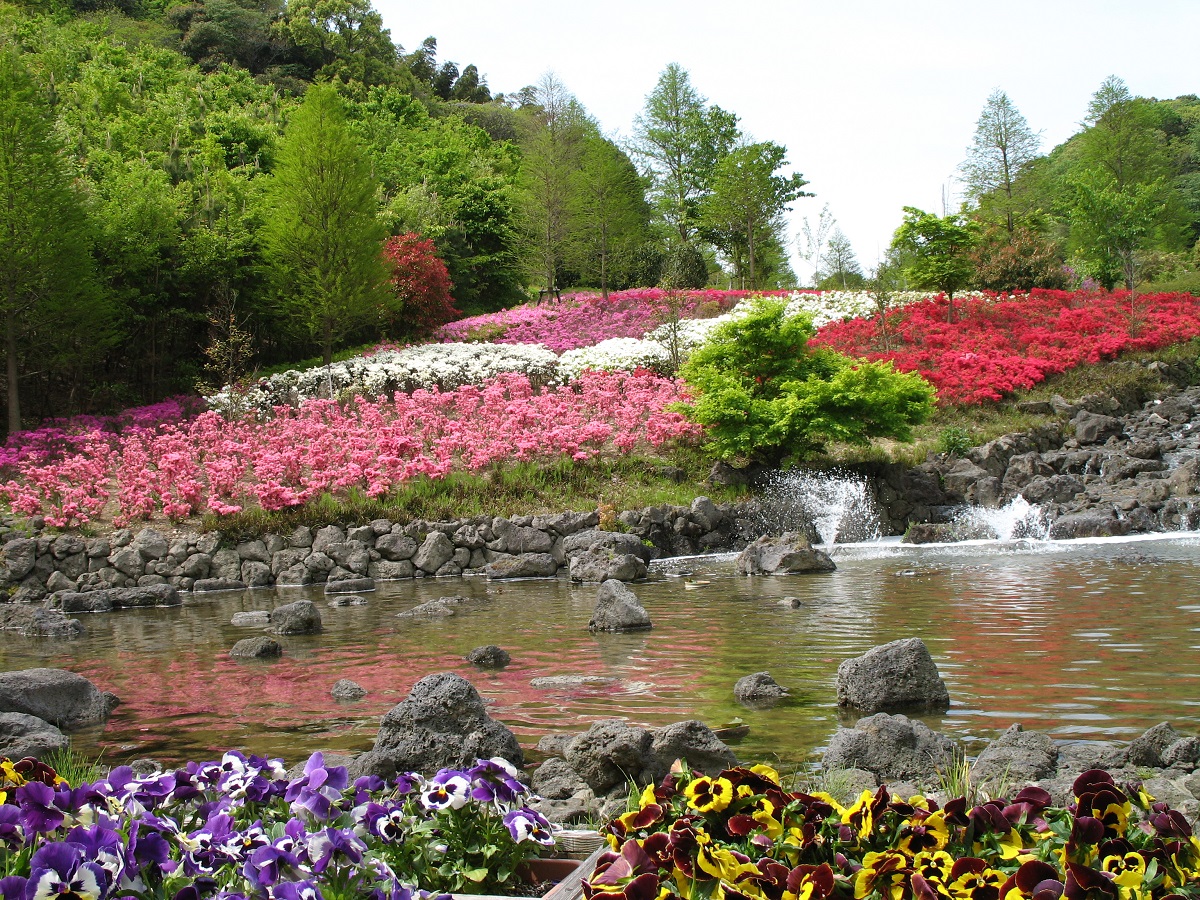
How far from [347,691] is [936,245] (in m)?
23.8

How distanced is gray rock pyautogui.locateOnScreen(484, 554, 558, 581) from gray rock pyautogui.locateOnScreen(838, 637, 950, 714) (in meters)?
8.79

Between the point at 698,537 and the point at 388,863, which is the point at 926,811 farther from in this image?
the point at 698,537

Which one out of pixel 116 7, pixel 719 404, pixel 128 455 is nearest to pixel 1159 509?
pixel 719 404

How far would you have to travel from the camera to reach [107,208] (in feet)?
77.6

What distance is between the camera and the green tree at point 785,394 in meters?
16.4

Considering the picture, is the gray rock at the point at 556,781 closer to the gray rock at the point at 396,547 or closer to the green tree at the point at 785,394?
the gray rock at the point at 396,547

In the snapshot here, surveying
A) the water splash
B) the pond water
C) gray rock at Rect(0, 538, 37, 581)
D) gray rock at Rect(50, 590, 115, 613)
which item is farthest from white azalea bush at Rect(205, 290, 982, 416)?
the pond water

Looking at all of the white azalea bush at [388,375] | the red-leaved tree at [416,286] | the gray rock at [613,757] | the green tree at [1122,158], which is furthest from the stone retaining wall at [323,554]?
the green tree at [1122,158]

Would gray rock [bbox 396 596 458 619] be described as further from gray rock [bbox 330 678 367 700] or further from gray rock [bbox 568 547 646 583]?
gray rock [bbox 330 678 367 700]

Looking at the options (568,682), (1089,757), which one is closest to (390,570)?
(568,682)

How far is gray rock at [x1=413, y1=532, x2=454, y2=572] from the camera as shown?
48.8 feet

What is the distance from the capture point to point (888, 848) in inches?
98.0

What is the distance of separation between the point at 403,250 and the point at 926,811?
2889 centimetres

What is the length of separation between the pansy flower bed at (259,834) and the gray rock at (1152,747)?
3.17m
